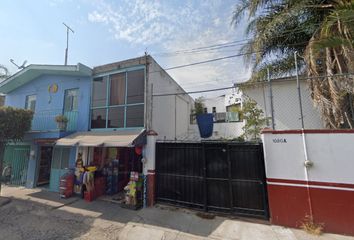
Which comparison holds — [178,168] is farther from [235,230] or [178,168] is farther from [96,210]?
[96,210]

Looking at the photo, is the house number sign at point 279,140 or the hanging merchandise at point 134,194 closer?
the house number sign at point 279,140

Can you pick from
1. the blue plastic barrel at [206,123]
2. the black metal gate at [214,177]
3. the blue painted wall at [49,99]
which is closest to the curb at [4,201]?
the blue painted wall at [49,99]

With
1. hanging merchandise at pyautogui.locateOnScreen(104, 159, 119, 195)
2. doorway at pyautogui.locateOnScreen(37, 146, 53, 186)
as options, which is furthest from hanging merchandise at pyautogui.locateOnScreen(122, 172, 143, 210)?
doorway at pyautogui.locateOnScreen(37, 146, 53, 186)

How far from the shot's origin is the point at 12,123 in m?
8.78

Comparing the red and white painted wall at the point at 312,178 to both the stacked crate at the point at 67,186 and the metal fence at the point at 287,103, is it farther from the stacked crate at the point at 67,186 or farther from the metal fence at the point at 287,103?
the stacked crate at the point at 67,186

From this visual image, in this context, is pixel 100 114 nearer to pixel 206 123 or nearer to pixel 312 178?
pixel 206 123

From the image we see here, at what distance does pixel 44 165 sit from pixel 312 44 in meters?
14.3

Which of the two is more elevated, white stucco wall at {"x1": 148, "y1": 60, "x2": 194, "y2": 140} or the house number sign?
white stucco wall at {"x1": 148, "y1": 60, "x2": 194, "y2": 140}

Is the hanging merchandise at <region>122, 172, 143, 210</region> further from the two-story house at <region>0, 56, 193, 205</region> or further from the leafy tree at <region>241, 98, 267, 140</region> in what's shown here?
the leafy tree at <region>241, 98, 267, 140</region>

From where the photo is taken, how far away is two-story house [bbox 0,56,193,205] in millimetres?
8227

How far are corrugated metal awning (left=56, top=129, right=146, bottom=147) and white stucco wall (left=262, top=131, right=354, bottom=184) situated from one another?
4.54 metres

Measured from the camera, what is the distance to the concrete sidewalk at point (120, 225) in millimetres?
5262

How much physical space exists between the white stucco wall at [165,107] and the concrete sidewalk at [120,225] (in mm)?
3751

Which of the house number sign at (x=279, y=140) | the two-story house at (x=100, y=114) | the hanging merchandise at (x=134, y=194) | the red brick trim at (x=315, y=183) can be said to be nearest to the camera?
the red brick trim at (x=315, y=183)
